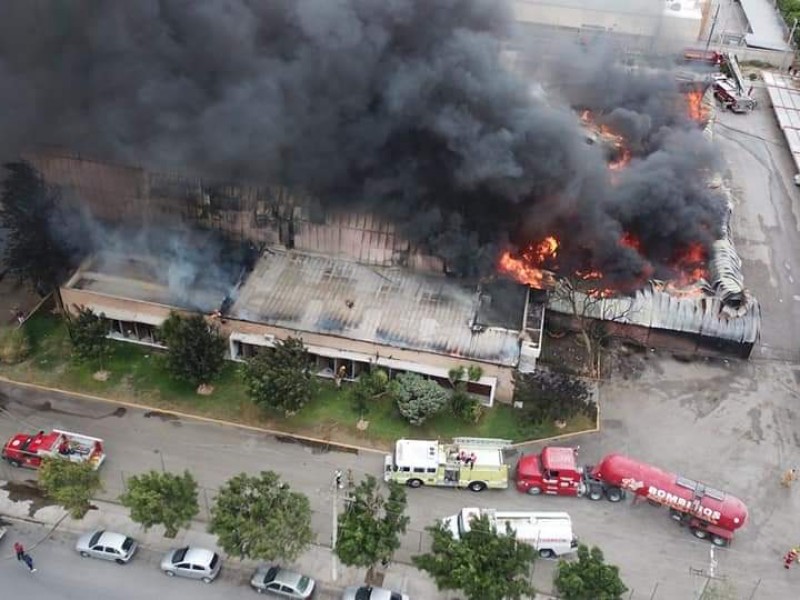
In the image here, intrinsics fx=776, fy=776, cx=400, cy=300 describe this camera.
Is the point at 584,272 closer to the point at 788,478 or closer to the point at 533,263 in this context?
the point at 533,263

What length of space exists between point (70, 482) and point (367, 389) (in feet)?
26.4

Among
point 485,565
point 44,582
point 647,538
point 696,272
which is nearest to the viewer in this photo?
point 485,565

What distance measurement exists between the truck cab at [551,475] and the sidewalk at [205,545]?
10.4 feet

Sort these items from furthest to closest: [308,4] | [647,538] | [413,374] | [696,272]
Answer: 1. [696,272]
2. [308,4]
3. [413,374]
4. [647,538]

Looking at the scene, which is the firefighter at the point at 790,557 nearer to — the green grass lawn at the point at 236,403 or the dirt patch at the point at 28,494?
the green grass lawn at the point at 236,403

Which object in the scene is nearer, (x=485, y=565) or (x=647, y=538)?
→ (x=485, y=565)

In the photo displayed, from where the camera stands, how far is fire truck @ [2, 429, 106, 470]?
2041 cm

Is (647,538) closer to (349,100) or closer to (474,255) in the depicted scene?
(474,255)

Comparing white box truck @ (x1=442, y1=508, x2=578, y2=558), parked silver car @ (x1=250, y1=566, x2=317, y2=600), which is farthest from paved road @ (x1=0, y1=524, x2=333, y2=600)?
white box truck @ (x1=442, y1=508, x2=578, y2=558)

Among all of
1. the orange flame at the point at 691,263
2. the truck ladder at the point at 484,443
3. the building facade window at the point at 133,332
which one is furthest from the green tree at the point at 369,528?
the orange flame at the point at 691,263

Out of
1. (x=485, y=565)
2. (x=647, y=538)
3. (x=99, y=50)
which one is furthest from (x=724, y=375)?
(x=99, y=50)

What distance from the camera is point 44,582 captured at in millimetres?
18234

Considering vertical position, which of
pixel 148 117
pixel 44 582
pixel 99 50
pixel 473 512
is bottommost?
pixel 44 582

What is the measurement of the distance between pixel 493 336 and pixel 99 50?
51.1ft
